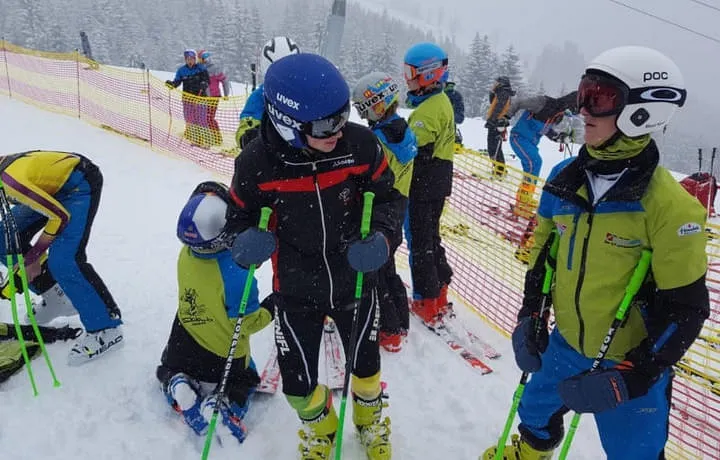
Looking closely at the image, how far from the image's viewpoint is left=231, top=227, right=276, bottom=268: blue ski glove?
91.6 inches

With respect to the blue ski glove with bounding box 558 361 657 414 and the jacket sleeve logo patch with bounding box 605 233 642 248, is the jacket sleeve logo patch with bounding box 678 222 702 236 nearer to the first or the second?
the jacket sleeve logo patch with bounding box 605 233 642 248

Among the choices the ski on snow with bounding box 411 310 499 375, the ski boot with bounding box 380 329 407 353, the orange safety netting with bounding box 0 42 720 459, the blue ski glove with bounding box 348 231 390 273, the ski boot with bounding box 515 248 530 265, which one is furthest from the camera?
the ski boot with bounding box 515 248 530 265

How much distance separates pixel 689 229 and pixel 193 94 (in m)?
11.9

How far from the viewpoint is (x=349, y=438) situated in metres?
3.21

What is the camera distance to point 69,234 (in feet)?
12.0

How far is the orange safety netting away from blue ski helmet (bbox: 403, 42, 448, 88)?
52.6 inches

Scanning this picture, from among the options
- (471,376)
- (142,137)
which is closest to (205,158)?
(142,137)

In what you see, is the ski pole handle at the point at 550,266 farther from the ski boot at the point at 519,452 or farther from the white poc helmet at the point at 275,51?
the white poc helmet at the point at 275,51

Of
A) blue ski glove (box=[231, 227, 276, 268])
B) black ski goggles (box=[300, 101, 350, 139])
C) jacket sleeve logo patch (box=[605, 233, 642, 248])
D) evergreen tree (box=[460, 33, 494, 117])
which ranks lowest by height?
evergreen tree (box=[460, 33, 494, 117])

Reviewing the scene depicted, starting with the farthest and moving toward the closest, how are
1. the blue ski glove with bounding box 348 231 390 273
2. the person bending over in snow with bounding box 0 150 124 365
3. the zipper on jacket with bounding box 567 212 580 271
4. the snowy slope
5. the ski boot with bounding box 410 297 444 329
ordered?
the ski boot with bounding box 410 297 444 329
the person bending over in snow with bounding box 0 150 124 365
the snowy slope
the blue ski glove with bounding box 348 231 390 273
the zipper on jacket with bounding box 567 212 580 271

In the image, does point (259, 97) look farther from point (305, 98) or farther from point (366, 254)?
point (366, 254)

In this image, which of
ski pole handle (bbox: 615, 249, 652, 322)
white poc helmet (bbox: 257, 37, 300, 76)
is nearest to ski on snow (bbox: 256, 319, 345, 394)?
ski pole handle (bbox: 615, 249, 652, 322)

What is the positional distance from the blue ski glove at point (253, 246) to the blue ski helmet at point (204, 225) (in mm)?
534

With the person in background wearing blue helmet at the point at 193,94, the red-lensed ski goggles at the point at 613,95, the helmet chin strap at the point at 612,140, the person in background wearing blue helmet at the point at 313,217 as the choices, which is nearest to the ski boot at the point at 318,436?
the person in background wearing blue helmet at the point at 313,217
